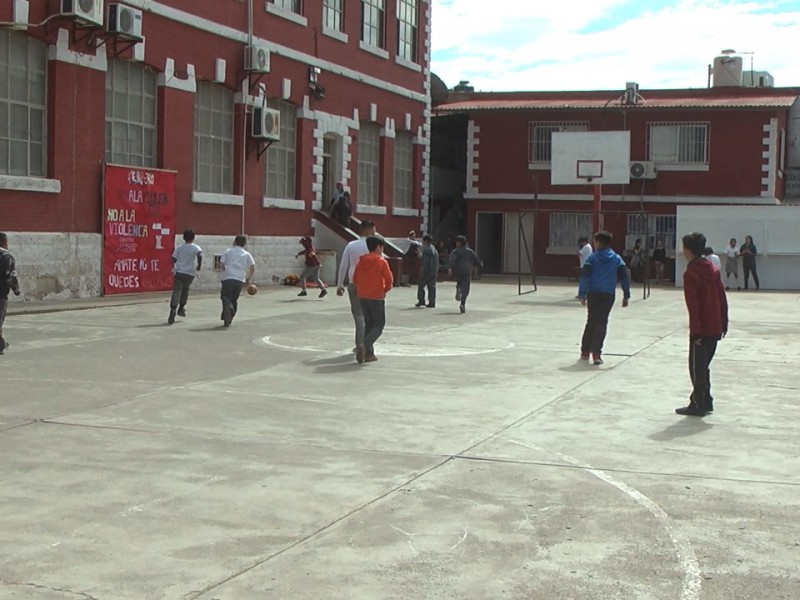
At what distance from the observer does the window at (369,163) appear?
117 ft

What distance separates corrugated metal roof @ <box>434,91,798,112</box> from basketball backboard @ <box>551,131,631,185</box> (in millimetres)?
7738

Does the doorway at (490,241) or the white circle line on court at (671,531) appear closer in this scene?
the white circle line on court at (671,531)

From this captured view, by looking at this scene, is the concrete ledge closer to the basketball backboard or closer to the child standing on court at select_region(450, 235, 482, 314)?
the child standing on court at select_region(450, 235, 482, 314)

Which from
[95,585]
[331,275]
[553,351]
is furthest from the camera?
[331,275]

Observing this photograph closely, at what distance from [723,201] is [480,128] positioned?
953cm

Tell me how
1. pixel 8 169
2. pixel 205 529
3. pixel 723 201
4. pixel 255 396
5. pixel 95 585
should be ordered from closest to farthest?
pixel 95 585, pixel 205 529, pixel 255 396, pixel 8 169, pixel 723 201

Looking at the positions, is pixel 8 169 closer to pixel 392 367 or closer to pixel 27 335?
pixel 27 335

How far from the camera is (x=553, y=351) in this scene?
15.6m

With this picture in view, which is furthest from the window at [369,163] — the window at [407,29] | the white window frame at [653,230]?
the white window frame at [653,230]

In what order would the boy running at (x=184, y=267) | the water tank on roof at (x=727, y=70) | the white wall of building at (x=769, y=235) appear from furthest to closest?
the water tank on roof at (x=727, y=70)
the white wall of building at (x=769, y=235)
the boy running at (x=184, y=267)

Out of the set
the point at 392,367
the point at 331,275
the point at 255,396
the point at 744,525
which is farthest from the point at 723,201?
the point at 744,525

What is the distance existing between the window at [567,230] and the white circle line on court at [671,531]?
3454 centimetres

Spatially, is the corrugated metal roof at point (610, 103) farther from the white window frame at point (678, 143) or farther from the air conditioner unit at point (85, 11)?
the air conditioner unit at point (85, 11)

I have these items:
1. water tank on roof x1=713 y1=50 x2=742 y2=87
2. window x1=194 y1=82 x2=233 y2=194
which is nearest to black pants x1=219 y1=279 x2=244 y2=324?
window x1=194 y1=82 x2=233 y2=194
